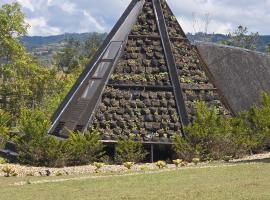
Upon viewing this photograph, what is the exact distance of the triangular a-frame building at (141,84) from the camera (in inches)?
728

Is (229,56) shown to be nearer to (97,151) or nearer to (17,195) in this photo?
(97,151)

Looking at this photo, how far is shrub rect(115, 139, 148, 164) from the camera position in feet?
56.9

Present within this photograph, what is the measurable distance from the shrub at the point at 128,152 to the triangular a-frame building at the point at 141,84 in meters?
0.65

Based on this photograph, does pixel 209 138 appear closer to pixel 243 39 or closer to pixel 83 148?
pixel 83 148

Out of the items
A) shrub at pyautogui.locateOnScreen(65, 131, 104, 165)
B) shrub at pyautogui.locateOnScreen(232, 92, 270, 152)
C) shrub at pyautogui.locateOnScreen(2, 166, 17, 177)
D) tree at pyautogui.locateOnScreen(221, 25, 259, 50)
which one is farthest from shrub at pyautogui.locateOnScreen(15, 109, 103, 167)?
tree at pyautogui.locateOnScreen(221, 25, 259, 50)

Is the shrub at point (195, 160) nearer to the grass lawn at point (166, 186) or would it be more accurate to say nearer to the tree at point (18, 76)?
the grass lawn at point (166, 186)

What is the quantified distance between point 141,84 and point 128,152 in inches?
100

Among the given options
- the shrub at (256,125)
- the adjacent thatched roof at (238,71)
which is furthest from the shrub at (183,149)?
the adjacent thatched roof at (238,71)

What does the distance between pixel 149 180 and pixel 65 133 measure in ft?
25.9

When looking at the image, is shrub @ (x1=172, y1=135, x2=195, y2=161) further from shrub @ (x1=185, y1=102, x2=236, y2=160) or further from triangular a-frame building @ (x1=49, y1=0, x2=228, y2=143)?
triangular a-frame building @ (x1=49, y1=0, x2=228, y2=143)

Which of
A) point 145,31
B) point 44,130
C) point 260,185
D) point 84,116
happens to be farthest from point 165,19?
point 260,185

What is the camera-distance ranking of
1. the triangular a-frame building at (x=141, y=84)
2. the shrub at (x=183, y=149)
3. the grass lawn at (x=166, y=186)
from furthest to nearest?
the triangular a-frame building at (x=141, y=84) < the shrub at (x=183, y=149) < the grass lawn at (x=166, y=186)

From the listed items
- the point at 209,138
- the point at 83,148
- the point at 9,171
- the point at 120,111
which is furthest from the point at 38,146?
the point at 209,138

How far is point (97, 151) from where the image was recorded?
1747cm
